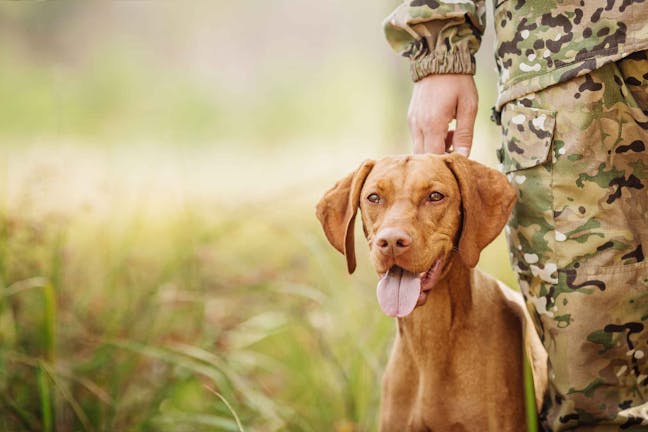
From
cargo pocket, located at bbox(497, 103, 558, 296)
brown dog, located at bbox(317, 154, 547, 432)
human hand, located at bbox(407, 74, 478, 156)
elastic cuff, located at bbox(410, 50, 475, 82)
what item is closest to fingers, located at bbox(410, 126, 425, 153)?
human hand, located at bbox(407, 74, 478, 156)

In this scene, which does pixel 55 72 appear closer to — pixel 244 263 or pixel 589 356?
pixel 244 263

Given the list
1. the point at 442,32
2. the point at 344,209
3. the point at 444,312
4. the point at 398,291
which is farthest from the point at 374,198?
the point at 442,32

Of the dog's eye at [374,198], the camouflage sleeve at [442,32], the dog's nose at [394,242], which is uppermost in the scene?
the camouflage sleeve at [442,32]

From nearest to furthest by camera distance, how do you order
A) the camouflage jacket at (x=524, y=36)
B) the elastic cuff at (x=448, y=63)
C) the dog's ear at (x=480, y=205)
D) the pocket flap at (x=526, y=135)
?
1. the camouflage jacket at (x=524, y=36)
2. the pocket flap at (x=526, y=135)
3. the dog's ear at (x=480, y=205)
4. the elastic cuff at (x=448, y=63)

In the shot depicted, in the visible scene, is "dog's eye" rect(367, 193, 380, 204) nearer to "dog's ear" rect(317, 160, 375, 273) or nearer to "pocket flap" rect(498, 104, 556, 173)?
"dog's ear" rect(317, 160, 375, 273)

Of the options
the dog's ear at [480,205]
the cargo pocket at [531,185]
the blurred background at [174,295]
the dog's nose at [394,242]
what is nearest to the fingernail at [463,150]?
the dog's ear at [480,205]

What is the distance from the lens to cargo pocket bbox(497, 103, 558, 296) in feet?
9.23

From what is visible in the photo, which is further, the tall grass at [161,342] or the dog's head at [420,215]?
the tall grass at [161,342]

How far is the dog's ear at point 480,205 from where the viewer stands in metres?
3.00

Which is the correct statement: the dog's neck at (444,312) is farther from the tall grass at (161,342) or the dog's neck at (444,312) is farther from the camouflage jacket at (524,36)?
the tall grass at (161,342)

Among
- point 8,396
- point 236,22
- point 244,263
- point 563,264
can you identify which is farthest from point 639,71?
point 236,22

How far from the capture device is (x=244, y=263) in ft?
21.4

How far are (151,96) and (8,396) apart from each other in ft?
36.6

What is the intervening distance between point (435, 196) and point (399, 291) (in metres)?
0.39
